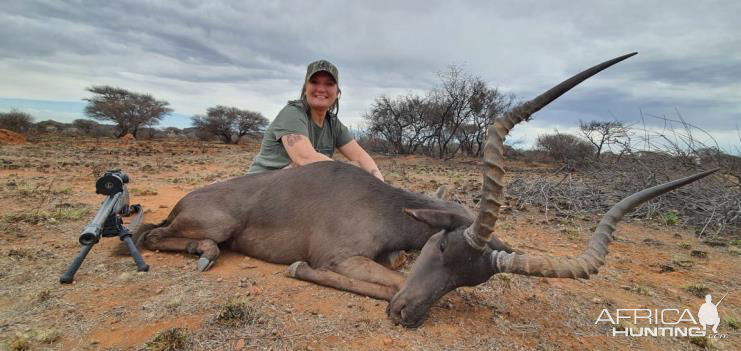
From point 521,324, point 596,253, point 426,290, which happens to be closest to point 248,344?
point 426,290

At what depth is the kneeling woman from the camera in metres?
4.99

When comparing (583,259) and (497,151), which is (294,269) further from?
(583,259)

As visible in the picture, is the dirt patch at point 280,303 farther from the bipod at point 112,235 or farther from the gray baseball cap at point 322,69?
the gray baseball cap at point 322,69

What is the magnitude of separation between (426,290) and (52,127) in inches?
2005

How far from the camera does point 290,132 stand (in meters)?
5.06

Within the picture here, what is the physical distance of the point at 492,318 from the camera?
3260 mm

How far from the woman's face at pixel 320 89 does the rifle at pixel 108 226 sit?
2461 mm

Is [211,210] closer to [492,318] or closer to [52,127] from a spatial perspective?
[492,318]

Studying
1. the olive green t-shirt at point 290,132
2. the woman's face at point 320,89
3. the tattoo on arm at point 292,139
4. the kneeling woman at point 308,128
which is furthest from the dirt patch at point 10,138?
the tattoo on arm at point 292,139

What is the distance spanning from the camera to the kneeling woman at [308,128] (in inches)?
197

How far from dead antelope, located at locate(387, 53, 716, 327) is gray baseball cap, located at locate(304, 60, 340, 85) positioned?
2883 mm

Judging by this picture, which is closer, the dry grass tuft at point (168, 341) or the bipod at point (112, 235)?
the dry grass tuft at point (168, 341)

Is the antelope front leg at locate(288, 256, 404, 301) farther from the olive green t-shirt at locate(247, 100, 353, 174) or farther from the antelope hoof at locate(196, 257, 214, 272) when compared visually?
the olive green t-shirt at locate(247, 100, 353, 174)

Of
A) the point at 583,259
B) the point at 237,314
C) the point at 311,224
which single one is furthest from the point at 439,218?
the point at 237,314
